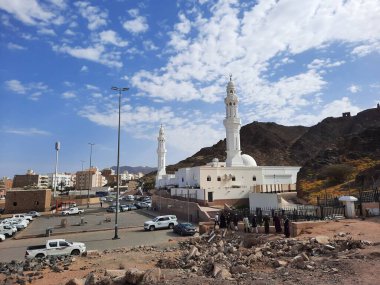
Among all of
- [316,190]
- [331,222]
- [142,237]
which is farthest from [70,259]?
[316,190]

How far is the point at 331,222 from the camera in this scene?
18.3 metres

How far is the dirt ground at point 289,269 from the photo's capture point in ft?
31.8

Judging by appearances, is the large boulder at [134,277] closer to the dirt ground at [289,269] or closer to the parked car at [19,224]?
the dirt ground at [289,269]

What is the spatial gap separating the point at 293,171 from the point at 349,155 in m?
18.7

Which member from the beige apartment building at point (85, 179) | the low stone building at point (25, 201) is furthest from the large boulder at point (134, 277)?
the beige apartment building at point (85, 179)

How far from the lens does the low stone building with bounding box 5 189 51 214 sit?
51.8m

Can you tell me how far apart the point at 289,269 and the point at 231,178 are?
34027 mm

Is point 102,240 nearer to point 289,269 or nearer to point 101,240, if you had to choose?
point 101,240

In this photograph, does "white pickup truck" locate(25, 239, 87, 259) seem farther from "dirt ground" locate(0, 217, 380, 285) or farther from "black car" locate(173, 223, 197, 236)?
"black car" locate(173, 223, 197, 236)

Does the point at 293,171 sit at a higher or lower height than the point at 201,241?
higher

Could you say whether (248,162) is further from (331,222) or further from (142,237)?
(331,222)

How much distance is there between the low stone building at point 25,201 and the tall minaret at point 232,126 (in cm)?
3147

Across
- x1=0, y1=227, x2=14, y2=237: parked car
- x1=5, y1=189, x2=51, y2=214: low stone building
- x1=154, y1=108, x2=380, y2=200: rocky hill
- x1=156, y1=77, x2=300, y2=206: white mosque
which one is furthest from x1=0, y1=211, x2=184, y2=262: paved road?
x1=5, y1=189, x2=51, y2=214: low stone building

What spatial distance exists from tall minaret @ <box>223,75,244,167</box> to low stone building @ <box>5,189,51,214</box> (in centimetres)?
3147
